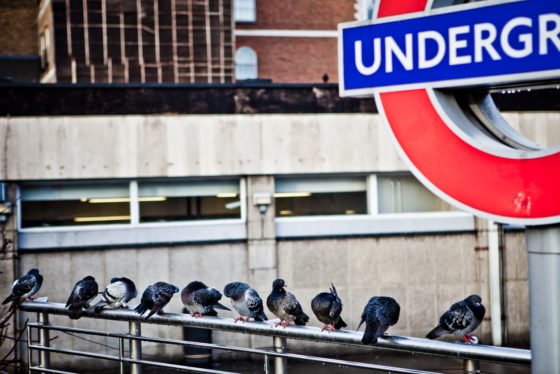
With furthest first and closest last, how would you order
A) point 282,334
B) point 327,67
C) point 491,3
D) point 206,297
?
1. point 327,67
2. point 206,297
3. point 282,334
4. point 491,3

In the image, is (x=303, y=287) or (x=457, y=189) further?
(x=303, y=287)

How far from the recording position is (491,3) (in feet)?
9.27

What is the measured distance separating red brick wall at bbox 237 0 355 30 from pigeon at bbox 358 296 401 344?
35986 millimetres

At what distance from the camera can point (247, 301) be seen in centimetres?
750

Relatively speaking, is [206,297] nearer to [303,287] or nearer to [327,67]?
[303,287]

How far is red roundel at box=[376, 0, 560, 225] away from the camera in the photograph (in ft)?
8.80

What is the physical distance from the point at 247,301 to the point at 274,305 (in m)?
0.43

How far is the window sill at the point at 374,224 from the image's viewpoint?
53.7 ft

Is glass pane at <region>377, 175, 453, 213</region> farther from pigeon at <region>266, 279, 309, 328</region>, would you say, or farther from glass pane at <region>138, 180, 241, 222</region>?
pigeon at <region>266, 279, 309, 328</region>

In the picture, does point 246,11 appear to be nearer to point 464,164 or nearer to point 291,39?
point 291,39

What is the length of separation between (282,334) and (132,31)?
25063mm

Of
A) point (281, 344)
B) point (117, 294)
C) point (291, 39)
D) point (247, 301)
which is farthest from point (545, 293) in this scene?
point (291, 39)

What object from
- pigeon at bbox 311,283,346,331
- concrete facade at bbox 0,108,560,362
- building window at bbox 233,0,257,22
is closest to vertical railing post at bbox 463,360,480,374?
pigeon at bbox 311,283,346,331

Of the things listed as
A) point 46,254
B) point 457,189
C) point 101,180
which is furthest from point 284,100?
point 457,189
